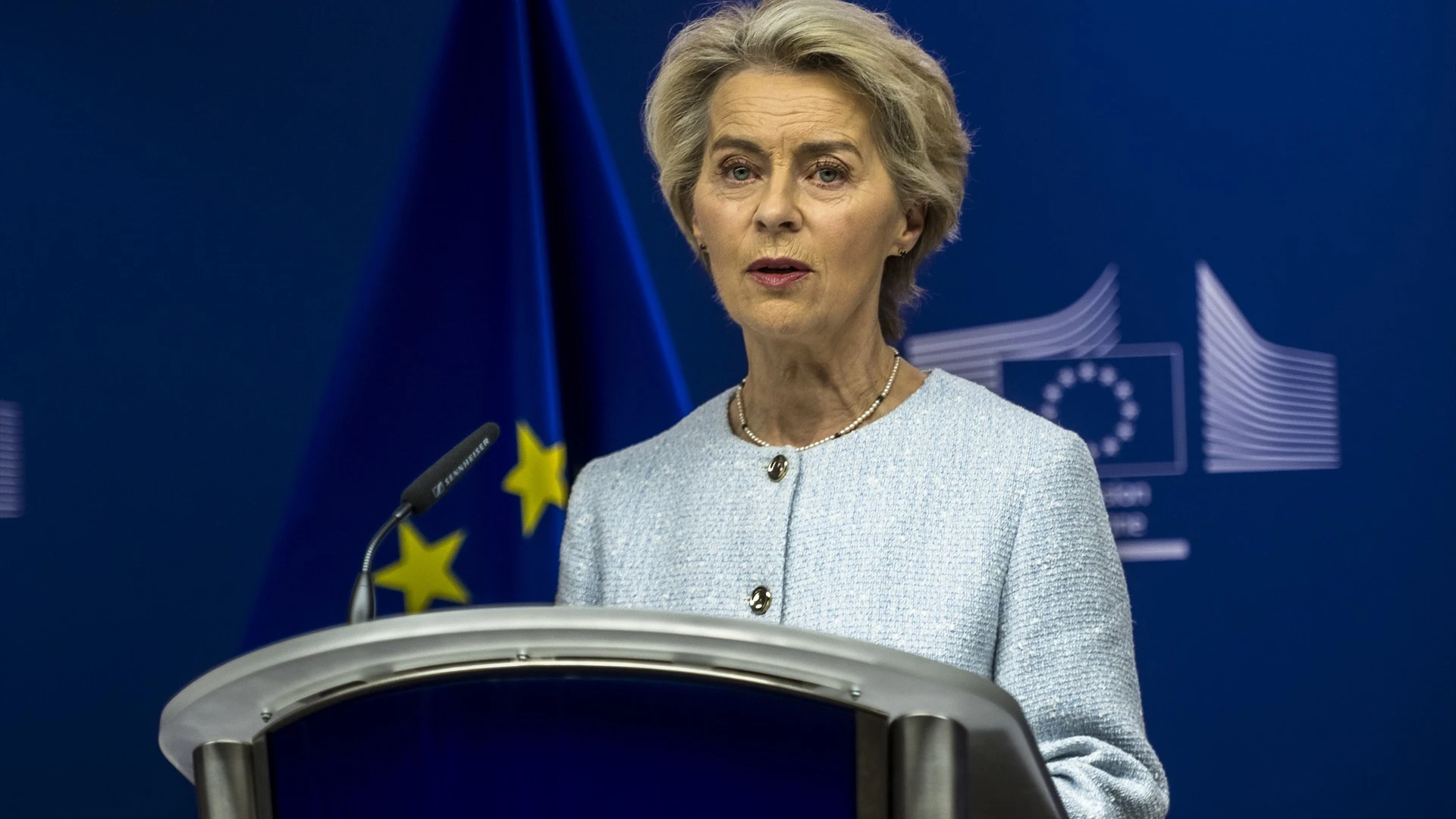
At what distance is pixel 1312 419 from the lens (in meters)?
2.39

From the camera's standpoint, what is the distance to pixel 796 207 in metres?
1.50

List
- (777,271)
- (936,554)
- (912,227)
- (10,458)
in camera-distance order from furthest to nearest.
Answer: (10,458) < (912,227) < (777,271) < (936,554)

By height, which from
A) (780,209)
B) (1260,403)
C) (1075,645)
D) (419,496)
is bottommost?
(1075,645)

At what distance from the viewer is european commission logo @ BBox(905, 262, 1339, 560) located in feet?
7.79

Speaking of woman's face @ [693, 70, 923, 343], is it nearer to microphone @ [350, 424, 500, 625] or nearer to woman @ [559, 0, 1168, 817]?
woman @ [559, 0, 1168, 817]

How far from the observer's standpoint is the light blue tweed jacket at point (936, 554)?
1.26 metres

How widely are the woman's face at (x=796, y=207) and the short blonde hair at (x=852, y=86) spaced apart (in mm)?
24

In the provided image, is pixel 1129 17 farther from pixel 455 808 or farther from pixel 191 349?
pixel 455 808

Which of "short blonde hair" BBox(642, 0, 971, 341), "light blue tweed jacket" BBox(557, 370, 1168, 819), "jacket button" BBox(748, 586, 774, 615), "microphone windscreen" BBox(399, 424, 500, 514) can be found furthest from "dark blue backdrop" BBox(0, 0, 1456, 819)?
"microphone windscreen" BBox(399, 424, 500, 514)

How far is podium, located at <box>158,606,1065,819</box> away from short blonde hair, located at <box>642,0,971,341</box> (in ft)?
3.09

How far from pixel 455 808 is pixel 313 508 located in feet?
4.69

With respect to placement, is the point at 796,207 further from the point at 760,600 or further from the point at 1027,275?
the point at 1027,275

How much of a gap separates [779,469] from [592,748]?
2.76ft

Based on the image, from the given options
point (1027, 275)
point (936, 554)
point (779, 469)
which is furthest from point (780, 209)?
point (1027, 275)
